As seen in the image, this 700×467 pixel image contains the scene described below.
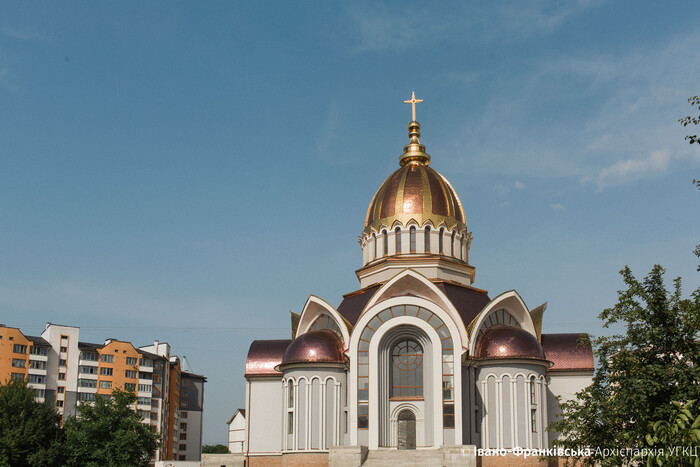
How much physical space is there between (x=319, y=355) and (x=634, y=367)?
18.0m

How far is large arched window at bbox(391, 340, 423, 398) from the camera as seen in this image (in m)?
34.7

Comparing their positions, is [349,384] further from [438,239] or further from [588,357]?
[588,357]

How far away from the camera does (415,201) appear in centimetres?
4028

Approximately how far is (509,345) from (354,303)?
27.5ft

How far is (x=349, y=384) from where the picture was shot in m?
34.8

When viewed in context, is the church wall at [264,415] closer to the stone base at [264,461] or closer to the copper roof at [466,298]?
the stone base at [264,461]

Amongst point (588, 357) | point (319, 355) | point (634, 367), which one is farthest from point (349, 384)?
point (634, 367)

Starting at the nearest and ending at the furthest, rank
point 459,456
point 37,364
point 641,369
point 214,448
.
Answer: point 641,369, point 459,456, point 37,364, point 214,448

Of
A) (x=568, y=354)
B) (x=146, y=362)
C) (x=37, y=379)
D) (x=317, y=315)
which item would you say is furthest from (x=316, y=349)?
(x=146, y=362)

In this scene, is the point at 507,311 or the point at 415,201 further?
the point at 415,201

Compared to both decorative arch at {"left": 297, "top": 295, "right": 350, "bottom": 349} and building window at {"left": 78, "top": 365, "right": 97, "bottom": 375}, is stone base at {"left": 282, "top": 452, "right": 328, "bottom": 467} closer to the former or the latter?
decorative arch at {"left": 297, "top": 295, "right": 350, "bottom": 349}

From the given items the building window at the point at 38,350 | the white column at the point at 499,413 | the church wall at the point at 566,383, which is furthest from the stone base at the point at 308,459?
the building window at the point at 38,350

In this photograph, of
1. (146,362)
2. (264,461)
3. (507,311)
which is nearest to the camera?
(507,311)

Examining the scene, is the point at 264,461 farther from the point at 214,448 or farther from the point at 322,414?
the point at 214,448
